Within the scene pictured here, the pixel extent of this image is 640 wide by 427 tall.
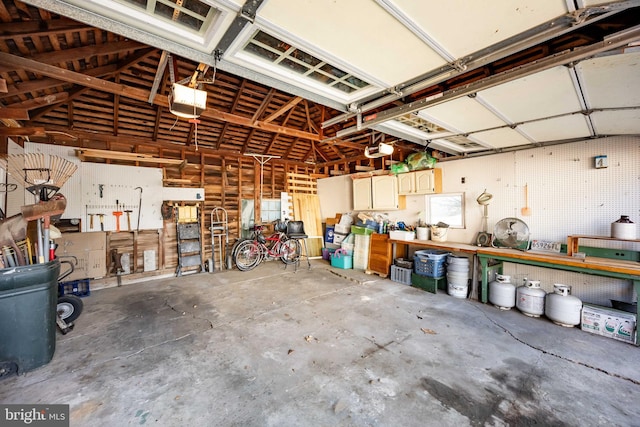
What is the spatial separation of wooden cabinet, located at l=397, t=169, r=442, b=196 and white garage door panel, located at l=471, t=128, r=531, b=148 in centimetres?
127

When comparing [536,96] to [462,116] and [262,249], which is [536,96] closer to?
[462,116]

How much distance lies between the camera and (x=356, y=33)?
1.58 m

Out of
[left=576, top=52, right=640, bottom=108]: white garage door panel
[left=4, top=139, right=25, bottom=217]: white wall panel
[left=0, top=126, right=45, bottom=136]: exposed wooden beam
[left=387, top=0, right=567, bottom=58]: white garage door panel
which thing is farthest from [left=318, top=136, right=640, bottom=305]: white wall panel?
[left=4, top=139, right=25, bottom=217]: white wall panel

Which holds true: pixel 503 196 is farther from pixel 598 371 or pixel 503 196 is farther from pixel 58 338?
pixel 58 338

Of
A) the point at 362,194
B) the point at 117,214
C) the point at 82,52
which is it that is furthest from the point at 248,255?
the point at 82,52

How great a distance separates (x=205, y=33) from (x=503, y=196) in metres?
5.07

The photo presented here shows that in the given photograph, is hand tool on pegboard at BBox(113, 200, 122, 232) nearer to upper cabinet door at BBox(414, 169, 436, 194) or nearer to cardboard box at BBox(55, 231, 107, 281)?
cardboard box at BBox(55, 231, 107, 281)

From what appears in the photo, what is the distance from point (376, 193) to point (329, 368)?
458 cm

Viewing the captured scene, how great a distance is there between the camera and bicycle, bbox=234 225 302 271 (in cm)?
618

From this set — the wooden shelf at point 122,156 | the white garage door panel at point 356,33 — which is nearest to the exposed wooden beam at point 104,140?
the wooden shelf at point 122,156

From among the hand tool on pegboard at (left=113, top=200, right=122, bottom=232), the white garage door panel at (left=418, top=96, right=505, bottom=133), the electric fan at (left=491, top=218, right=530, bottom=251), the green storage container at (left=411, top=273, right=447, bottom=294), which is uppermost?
the white garage door panel at (left=418, top=96, right=505, bottom=133)

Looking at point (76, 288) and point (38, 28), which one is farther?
point (76, 288)

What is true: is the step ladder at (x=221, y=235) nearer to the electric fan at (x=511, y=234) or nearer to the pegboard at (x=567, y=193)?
the pegboard at (x=567, y=193)

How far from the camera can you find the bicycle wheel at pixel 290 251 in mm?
6645
